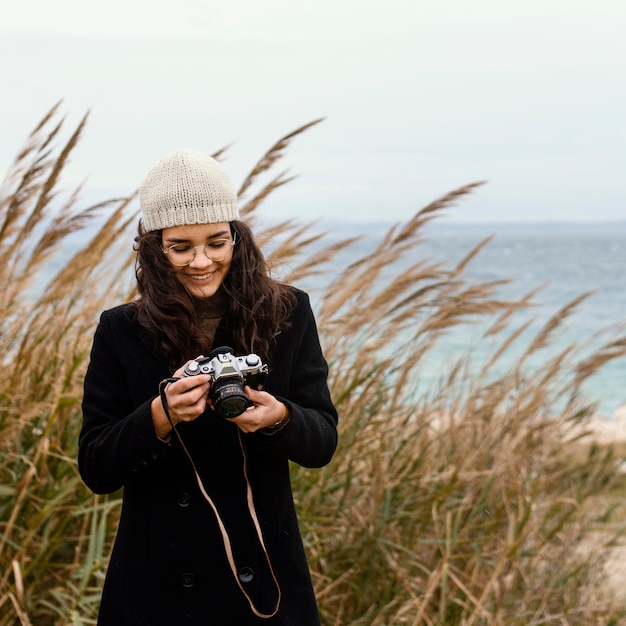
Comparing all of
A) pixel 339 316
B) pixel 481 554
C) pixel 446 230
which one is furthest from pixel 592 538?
pixel 446 230

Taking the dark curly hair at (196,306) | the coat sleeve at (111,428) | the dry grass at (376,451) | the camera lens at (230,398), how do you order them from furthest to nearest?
the dry grass at (376,451)
the dark curly hair at (196,306)
the coat sleeve at (111,428)
the camera lens at (230,398)

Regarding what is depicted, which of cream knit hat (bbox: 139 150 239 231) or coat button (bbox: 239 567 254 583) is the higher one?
cream knit hat (bbox: 139 150 239 231)

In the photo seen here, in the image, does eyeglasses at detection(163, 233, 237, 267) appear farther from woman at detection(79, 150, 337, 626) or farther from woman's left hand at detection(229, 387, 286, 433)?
woman's left hand at detection(229, 387, 286, 433)

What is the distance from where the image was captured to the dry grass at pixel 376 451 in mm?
2488

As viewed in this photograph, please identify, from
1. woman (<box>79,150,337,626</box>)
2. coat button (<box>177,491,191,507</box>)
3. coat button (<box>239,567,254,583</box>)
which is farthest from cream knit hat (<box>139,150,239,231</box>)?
coat button (<box>239,567,254,583</box>)

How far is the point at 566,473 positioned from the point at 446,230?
10135cm

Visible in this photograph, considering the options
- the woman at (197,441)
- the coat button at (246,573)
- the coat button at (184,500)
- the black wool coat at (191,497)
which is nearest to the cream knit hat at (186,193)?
the woman at (197,441)

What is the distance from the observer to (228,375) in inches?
57.2

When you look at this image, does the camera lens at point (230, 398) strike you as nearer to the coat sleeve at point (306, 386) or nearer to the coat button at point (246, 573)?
the coat sleeve at point (306, 386)

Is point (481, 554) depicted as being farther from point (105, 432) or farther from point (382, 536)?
point (105, 432)

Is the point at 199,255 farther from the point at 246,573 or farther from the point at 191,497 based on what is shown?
the point at 246,573

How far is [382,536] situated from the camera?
115 inches

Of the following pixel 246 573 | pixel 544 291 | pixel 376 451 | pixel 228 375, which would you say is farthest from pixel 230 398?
pixel 544 291

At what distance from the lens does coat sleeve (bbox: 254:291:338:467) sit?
1.65 m
